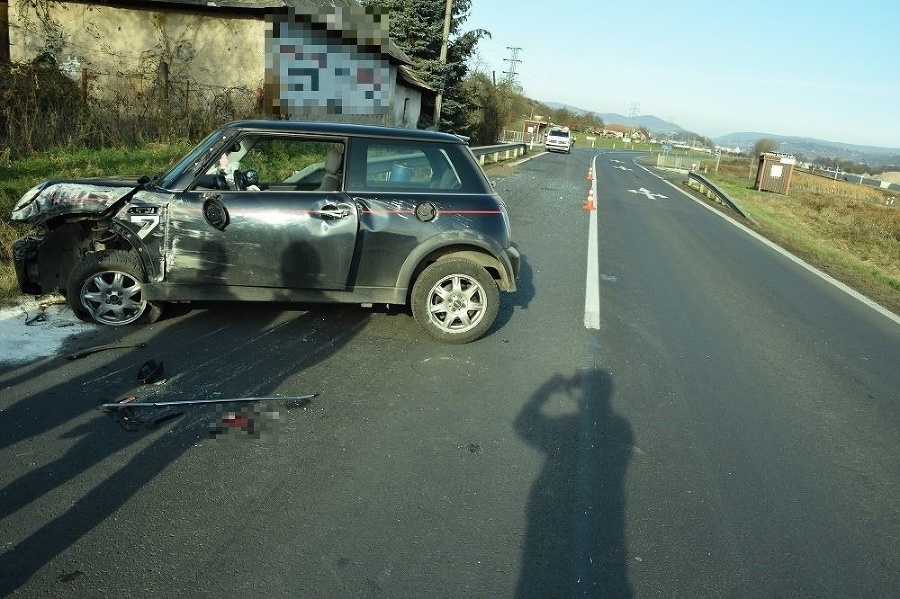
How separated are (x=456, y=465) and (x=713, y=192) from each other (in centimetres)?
2544

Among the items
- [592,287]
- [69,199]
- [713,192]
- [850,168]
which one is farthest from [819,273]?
[850,168]

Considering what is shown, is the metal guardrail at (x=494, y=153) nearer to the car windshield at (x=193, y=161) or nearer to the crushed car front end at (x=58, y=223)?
the car windshield at (x=193, y=161)

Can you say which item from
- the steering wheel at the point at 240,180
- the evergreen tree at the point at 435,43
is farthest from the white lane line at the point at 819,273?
the evergreen tree at the point at 435,43

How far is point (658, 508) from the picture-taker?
3.84 m

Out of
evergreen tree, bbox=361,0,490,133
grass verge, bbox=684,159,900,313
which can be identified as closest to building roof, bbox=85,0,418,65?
evergreen tree, bbox=361,0,490,133

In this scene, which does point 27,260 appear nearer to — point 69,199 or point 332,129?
point 69,199

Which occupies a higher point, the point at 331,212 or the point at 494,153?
the point at 494,153

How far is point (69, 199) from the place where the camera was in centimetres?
591

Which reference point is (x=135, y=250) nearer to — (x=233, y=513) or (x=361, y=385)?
(x=361, y=385)

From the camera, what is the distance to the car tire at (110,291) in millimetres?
5828

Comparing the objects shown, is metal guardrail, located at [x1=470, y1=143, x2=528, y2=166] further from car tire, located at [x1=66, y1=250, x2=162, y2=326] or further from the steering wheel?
car tire, located at [x1=66, y1=250, x2=162, y2=326]

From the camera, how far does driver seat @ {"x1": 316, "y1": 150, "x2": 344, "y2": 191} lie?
19.7 feet

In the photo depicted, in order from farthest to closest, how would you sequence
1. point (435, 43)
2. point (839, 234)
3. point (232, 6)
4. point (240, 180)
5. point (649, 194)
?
1. point (435, 43)
2. point (649, 194)
3. point (839, 234)
4. point (232, 6)
5. point (240, 180)

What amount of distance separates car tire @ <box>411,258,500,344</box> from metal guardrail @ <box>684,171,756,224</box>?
15765 mm
